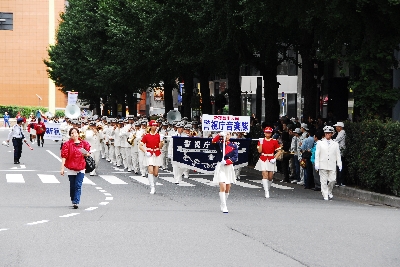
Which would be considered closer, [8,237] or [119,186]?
[8,237]

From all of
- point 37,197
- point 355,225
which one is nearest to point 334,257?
point 355,225

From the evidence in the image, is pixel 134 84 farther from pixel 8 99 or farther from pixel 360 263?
pixel 8 99

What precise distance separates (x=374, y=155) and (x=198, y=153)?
843 centimetres

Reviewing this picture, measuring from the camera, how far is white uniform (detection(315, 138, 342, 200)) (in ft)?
78.3

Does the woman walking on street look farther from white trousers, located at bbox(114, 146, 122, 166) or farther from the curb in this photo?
white trousers, located at bbox(114, 146, 122, 166)

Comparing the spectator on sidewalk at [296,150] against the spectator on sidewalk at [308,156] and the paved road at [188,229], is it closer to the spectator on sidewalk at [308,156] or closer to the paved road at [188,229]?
the spectator on sidewalk at [308,156]

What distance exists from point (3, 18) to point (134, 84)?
9902 mm

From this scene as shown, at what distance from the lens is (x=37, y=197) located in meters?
22.5

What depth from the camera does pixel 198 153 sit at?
1229 inches

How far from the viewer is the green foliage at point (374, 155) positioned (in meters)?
23.0

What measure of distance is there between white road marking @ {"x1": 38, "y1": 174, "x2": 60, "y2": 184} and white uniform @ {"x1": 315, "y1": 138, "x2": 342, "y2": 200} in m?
8.50

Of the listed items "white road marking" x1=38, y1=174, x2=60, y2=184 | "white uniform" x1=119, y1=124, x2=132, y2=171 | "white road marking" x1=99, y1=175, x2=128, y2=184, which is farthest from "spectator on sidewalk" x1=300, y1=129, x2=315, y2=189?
"white uniform" x1=119, y1=124, x2=132, y2=171

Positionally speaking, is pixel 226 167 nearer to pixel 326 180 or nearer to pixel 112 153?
pixel 326 180

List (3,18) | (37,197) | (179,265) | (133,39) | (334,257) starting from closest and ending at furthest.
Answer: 1. (179,265)
2. (334,257)
3. (37,197)
4. (133,39)
5. (3,18)
